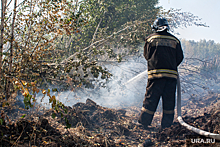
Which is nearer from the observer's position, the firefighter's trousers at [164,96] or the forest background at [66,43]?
the forest background at [66,43]

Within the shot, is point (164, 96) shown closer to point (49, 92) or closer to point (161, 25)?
point (161, 25)

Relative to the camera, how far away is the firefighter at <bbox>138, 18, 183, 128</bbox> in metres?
3.59

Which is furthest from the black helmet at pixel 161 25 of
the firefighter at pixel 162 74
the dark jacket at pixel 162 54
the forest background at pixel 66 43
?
the forest background at pixel 66 43

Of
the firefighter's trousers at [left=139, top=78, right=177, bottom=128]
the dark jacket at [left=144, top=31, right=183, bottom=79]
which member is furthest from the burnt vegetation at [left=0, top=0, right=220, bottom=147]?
the dark jacket at [left=144, top=31, right=183, bottom=79]

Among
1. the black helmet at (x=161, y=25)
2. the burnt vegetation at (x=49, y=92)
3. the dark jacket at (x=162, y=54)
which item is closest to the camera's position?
the burnt vegetation at (x=49, y=92)

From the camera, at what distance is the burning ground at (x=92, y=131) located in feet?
7.03

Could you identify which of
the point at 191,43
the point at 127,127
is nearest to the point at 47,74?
the point at 127,127

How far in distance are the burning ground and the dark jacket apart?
3.60 feet

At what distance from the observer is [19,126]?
2.25 m

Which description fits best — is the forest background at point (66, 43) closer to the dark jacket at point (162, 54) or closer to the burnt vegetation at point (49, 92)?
the burnt vegetation at point (49, 92)

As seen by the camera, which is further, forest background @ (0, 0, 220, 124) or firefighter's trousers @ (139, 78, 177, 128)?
firefighter's trousers @ (139, 78, 177, 128)

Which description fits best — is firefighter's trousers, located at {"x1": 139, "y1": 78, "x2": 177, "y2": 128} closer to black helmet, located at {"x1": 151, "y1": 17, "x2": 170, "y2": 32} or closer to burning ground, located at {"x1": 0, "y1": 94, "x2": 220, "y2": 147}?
burning ground, located at {"x1": 0, "y1": 94, "x2": 220, "y2": 147}

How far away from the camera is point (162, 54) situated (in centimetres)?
363

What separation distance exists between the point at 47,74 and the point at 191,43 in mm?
24056
